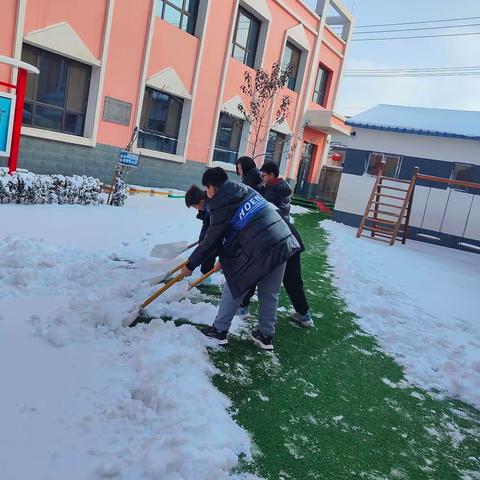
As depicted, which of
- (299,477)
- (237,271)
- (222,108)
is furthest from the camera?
(222,108)

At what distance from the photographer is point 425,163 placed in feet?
43.0

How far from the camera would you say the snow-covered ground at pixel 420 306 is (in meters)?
4.00

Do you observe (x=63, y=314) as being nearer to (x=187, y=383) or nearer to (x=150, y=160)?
(x=187, y=383)

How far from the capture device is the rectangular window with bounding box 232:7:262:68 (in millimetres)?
14881

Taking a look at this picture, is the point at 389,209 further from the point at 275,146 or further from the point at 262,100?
the point at 275,146

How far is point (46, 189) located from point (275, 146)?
1273 cm

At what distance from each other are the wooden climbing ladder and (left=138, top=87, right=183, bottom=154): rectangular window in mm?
5953

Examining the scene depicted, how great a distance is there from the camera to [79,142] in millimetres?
10055

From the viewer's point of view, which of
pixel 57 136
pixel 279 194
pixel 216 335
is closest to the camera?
pixel 216 335

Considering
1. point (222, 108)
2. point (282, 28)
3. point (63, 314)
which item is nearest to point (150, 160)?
point (222, 108)

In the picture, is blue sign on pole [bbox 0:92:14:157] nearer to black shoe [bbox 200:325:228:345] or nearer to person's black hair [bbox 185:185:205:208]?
person's black hair [bbox 185:185:205:208]

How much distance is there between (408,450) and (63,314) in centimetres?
259

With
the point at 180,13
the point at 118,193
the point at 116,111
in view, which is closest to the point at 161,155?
the point at 116,111

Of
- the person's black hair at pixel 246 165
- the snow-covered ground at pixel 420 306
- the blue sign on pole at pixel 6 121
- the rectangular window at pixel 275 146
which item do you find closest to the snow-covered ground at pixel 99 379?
the person's black hair at pixel 246 165
